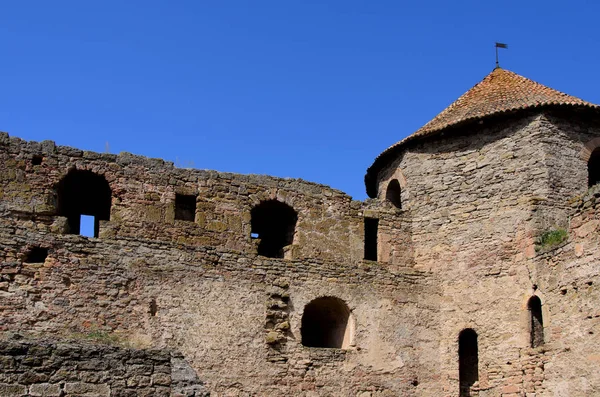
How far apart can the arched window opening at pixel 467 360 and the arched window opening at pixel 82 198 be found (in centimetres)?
796

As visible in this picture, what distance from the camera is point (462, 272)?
1766cm

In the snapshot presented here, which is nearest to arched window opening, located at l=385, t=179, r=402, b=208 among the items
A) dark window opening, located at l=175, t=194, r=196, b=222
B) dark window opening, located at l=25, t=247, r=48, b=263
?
dark window opening, located at l=175, t=194, r=196, b=222

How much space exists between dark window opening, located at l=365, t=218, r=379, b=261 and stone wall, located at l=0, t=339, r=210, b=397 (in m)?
10.4

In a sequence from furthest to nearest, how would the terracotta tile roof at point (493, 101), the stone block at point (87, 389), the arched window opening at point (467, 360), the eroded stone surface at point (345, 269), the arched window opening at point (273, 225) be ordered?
the arched window opening at point (273, 225)
the terracotta tile roof at point (493, 101)
the arched window opening at point (467, 360)
the eroded stone surface at point (345, 269)
the stone block at point (87, 389)

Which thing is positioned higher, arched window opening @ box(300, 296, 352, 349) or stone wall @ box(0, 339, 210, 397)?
arched window opening @ box(300, 296, 352, 349)

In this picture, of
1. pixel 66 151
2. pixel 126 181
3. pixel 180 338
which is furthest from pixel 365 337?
pixel 66 151

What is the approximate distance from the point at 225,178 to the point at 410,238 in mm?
4352

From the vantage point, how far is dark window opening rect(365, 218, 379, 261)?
62.6ft

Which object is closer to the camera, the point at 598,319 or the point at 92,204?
the point at 598,319

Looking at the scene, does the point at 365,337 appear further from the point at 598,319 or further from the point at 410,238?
the point at 598,319

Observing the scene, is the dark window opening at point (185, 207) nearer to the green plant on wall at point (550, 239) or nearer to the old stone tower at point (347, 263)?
the old stone tower at point (347, 263)

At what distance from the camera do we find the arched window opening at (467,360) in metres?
17.4

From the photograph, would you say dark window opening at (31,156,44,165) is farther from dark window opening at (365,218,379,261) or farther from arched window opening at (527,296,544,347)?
arched window opening at (527,296,544,347)

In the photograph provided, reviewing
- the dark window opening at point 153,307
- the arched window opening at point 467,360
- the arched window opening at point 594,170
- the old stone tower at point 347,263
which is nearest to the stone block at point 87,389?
the old stone tower at point 347,263
